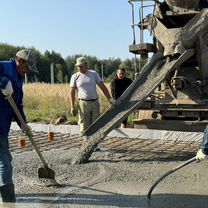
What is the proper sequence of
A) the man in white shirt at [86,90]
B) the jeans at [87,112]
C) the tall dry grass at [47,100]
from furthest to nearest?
the tall dry grass at [47,100] < the jeans at [87,112] < the man in white shirt at [86,90]

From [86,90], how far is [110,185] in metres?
2.94

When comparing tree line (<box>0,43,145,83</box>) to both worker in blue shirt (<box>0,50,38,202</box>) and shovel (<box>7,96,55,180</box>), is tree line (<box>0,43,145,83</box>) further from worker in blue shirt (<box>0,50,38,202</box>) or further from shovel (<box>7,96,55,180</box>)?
worker in blue shirt (<box>0,50,38,202</box>)

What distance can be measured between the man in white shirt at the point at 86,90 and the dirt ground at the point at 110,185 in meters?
1.29

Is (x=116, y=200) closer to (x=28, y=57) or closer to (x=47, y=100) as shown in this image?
(x=28, y=57)

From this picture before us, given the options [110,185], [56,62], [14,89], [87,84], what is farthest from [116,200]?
[56,62]

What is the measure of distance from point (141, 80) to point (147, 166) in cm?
189

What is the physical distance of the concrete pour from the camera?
5250 mm

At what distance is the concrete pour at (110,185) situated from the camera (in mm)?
5250

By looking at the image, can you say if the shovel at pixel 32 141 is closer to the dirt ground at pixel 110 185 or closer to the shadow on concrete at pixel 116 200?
the dirt ground at pixel 110 185

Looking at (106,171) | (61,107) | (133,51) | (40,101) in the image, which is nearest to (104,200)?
(106,171)

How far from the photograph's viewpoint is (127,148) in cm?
871

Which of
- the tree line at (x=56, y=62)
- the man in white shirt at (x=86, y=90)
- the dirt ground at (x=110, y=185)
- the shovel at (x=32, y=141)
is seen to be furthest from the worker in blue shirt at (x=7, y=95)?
the tree line at (x=56, y=62)

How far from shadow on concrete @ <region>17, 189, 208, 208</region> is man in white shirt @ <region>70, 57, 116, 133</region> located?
10.4 feet

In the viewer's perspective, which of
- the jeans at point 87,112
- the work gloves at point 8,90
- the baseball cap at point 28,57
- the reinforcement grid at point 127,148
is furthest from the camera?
the jeans at point 87,112
